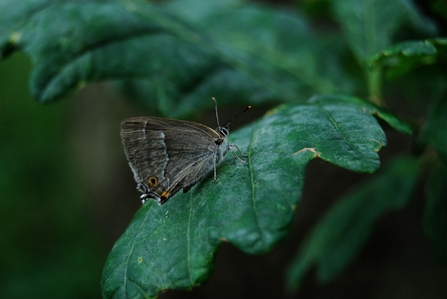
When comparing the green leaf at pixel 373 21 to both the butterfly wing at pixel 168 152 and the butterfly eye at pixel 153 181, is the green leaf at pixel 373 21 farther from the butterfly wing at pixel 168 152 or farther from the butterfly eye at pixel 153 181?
the butterfly eye at pixel 153 181

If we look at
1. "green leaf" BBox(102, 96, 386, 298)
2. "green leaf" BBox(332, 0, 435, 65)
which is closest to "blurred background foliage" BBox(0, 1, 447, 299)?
"green leaf" BBox(332, 0, 435, 65)

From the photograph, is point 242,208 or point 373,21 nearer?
point 242,208

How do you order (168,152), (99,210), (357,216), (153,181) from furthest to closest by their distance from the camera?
(99,210), (357,216), (168,152), (153,181)

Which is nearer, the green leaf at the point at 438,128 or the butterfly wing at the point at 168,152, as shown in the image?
the green leaf at the point at 438,128

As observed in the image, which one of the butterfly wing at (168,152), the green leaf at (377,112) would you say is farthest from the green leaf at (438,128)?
the butterfly wing at (168,152)

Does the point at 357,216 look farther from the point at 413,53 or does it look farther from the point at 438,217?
the point at 413,53

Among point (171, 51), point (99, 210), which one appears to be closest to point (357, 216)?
point (171, 51)

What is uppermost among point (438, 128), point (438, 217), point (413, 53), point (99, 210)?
point (413, 53)
